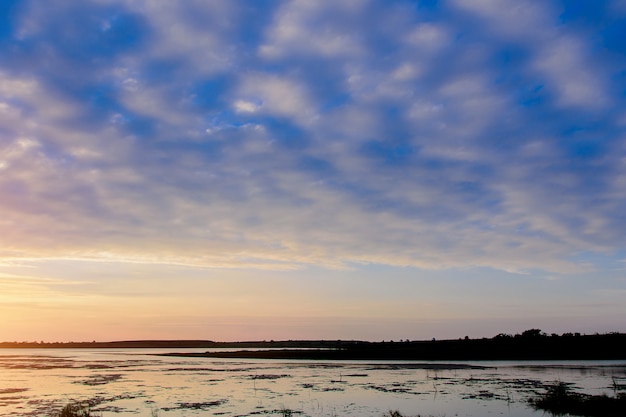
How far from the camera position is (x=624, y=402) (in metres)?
26.8

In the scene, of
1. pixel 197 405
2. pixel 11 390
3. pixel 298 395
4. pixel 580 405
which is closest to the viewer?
pixel 580 405

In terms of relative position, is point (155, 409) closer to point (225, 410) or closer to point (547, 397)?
point (225, 410)

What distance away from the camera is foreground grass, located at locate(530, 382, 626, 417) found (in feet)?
85.8

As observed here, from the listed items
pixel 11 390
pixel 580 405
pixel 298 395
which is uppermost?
pixel 580 405

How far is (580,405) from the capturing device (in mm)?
27688

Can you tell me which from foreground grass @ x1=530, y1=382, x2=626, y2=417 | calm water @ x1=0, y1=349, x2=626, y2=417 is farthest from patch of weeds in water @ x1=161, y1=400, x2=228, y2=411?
foreground grass @ x1=530, y1=382, x2=626, y2=417

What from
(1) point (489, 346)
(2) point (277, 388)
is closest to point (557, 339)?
(1) point (489, 346)

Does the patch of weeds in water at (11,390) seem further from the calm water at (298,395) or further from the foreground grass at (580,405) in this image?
the foreground grass at (580,405)

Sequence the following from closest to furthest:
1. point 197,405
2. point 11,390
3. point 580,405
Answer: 1. point 580,405
2. point 197,405
3. point 11,390

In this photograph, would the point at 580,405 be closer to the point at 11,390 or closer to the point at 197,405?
the point at 197,405

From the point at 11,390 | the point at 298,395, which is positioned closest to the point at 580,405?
the point at 298,395

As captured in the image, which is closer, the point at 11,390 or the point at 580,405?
the point at 580,405

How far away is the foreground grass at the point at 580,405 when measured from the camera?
26.1m

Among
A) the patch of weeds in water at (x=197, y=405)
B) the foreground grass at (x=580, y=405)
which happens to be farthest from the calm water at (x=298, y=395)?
the foreground grass at (x=580, y=405)
